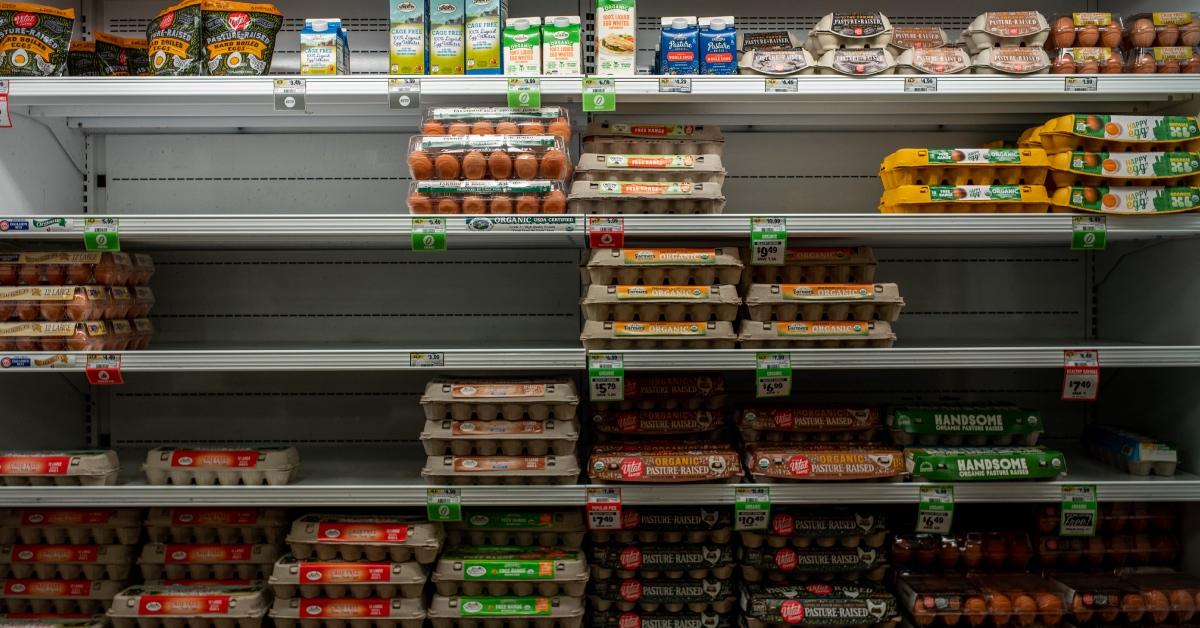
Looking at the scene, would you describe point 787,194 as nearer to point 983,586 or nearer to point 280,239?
point 983,586

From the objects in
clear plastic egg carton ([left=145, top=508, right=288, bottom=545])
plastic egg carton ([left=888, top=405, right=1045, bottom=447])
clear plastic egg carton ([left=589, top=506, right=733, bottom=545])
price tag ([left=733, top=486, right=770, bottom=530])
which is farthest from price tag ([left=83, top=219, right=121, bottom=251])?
plastic egg carton ([left=888, top=405, right=1045, bottom=447])

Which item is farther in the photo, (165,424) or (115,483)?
(165,424)

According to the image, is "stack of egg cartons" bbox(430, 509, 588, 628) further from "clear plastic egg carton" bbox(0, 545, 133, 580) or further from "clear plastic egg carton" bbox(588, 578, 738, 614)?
"clear plastic egg carton" bbox(0, 545, 133, 580)

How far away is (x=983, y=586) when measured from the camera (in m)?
2.46

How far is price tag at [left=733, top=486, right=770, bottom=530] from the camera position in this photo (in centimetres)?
236

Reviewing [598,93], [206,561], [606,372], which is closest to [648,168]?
[598,93]

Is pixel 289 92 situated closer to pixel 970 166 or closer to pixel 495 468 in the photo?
pixel 495 468

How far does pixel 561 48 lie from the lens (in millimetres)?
2404

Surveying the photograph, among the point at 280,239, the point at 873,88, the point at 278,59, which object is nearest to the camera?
the point at 873,88

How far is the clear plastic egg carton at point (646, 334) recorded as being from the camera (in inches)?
92.5

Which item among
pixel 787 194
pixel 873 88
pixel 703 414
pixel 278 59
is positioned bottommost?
pixel 703 414

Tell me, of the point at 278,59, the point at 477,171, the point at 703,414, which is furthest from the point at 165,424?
the point at 703,414

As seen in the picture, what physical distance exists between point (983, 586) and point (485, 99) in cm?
226

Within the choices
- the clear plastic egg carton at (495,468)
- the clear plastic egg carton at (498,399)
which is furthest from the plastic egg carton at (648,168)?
the clear plastic egg carton at (495,468)
